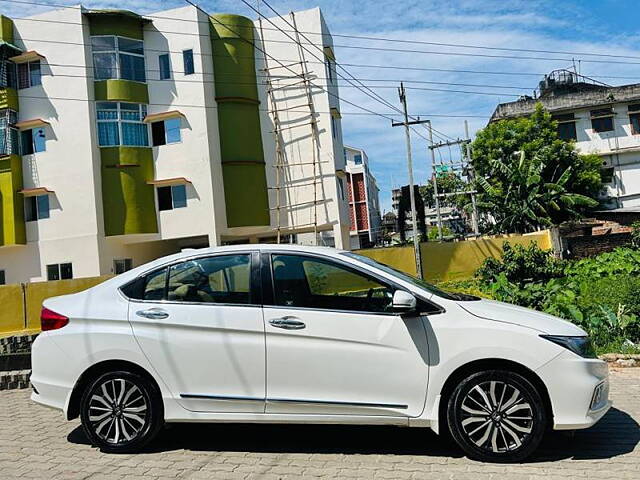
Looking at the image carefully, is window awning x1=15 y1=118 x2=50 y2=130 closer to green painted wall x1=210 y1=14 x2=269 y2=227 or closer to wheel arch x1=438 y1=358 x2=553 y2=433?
green painted wall x1=210 y1=14 x2=269 y2=227

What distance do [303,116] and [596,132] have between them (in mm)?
23336

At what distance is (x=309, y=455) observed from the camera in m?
4.47

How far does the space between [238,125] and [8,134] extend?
10.1m

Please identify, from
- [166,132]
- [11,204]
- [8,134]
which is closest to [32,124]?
[8,134]

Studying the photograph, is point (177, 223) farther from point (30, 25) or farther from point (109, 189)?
point (30, 25)

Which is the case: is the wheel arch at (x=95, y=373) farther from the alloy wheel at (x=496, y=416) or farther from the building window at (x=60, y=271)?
the building window at (x=60, y=271)

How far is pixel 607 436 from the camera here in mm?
4625

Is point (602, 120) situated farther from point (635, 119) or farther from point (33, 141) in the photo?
point (33, 141)

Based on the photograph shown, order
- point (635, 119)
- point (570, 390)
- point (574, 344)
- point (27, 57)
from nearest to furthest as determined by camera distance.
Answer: point (570, 390), point (574, 344), point (27, 57), point (635, 119)

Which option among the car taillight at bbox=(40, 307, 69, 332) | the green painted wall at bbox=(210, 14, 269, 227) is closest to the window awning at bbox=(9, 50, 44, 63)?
the green painted wall at bbox=(210, 14, 269, 227)

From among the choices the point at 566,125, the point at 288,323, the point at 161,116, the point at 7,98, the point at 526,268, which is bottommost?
the point at 526,268

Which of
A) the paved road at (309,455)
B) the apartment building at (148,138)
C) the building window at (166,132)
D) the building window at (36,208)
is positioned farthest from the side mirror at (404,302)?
the building window at (36,208)

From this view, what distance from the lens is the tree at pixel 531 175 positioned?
91.5ft

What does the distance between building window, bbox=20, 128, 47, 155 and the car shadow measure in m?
22.1
